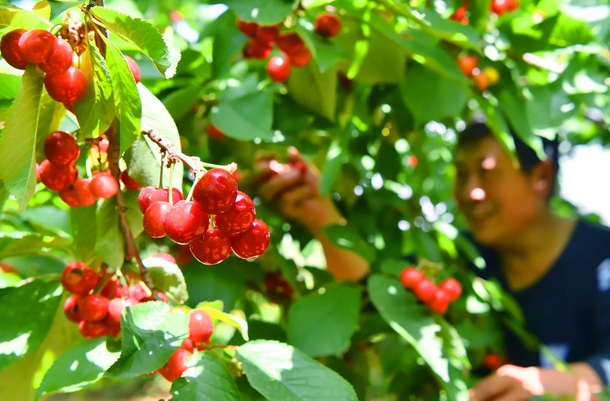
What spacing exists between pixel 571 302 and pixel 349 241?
1133 mm

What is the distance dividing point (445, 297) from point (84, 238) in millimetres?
721

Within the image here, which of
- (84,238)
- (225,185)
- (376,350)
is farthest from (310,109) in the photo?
(376,350)

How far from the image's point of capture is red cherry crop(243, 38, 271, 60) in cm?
108

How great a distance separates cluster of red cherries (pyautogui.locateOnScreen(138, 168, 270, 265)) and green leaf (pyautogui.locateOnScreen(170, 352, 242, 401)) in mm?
158

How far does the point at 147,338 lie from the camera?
62 centimetres

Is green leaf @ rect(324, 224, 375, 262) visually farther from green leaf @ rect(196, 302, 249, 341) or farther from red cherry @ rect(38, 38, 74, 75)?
red cherry @ rect(38, 38, 74, 75)

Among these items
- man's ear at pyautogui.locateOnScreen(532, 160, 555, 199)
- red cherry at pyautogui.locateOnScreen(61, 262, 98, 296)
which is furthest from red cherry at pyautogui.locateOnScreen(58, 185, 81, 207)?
man's ear at pyautogui.locateOnScreen(532, 160, 555, 199)

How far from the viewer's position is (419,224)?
1.66 meters

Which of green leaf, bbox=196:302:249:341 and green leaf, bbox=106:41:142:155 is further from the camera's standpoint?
green leaf, bbox=196:302:249:341

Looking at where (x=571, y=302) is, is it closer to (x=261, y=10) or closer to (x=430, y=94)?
(x=430, y=94)

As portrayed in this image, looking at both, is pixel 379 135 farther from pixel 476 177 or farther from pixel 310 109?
pixel 476 177

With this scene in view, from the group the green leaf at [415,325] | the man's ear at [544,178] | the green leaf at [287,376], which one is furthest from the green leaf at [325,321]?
the man's ear at [544,178]

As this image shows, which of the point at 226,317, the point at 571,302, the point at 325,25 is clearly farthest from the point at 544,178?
the point at 226,317

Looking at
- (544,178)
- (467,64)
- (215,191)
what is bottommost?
(544,178)
